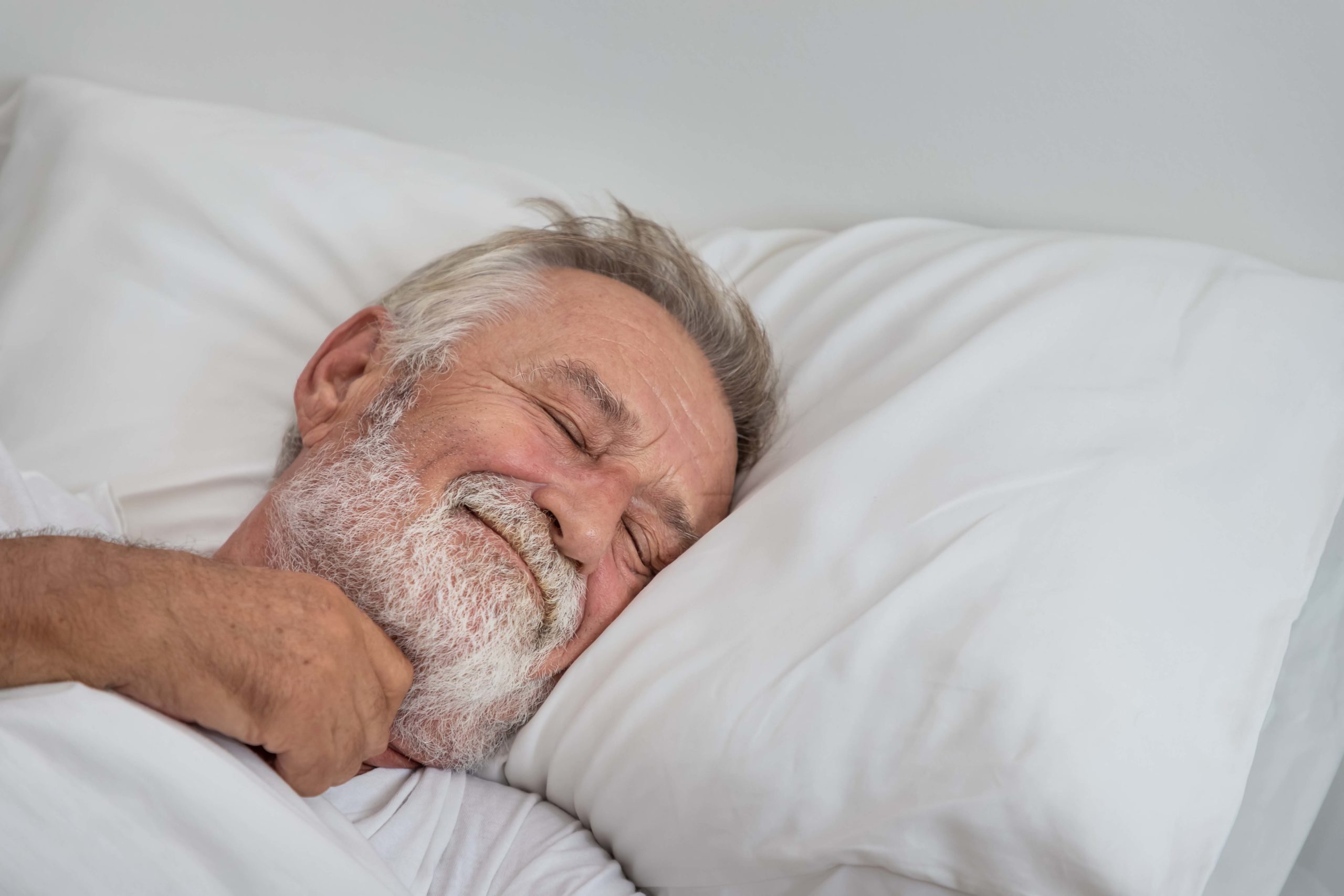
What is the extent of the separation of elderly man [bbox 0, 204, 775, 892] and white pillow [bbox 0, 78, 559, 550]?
20 centimetres

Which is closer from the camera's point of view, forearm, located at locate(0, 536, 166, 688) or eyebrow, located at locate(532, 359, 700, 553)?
forearm, located at locate(0, 536, 166, 688)

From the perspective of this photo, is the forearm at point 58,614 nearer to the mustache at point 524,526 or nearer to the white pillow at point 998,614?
the mustache at point 524,526

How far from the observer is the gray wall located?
1.60 m

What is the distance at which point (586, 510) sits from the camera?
4.24ft

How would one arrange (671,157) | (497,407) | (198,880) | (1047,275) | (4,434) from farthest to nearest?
(671,157)
(4,434)
(1047,275)
(497,407)
(198,880)

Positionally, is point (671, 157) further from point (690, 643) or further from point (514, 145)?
point (690, 643)

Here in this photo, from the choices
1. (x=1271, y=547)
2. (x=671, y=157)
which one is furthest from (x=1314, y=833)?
(x=671, y=157)

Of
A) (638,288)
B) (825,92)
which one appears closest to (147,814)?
(638,288)

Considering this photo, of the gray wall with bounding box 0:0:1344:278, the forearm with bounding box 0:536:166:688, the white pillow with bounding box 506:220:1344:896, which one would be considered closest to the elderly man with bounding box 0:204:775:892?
the forearm with bounding box 0:536:166:688

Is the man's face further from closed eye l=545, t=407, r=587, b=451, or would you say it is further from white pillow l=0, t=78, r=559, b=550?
white pillow l=0, t=78, r=559, b=550

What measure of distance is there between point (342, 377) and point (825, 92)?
3.27 ft

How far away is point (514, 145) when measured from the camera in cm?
204

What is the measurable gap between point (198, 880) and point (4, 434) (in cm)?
109

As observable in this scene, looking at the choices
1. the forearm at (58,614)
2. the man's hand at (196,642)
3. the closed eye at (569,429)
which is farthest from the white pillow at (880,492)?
the forearm at (58,614)
